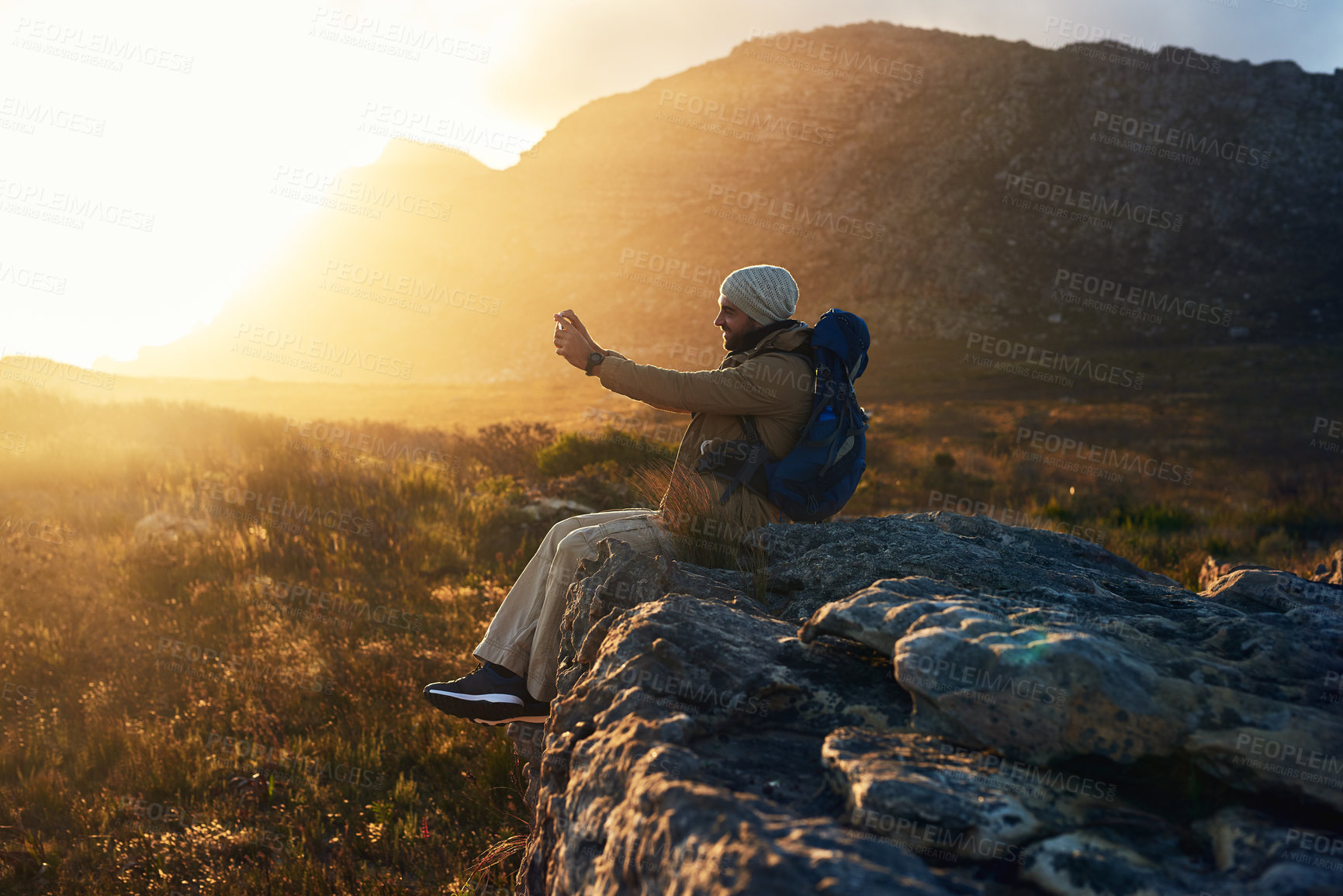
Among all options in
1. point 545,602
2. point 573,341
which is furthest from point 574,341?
point 545,602

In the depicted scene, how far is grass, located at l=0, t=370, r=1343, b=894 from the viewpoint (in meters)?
3.71

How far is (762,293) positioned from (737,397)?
0.69m

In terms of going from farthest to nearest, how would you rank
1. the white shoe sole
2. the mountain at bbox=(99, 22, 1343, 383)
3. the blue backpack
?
the mountain at bbox=(99, 22, 1343, 383), the blue backpack, the white shoe sole

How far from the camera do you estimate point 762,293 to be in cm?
403

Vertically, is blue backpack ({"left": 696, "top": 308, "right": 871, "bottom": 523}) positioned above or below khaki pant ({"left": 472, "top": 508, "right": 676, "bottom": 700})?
above

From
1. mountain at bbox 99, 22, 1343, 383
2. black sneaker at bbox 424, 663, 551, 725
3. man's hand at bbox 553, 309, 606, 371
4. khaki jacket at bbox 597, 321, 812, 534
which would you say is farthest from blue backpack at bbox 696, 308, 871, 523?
mountain at bbox 99, 22, 1343, 383

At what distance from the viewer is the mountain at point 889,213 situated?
180 ft

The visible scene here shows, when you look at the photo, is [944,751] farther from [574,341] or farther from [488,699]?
[574,341]

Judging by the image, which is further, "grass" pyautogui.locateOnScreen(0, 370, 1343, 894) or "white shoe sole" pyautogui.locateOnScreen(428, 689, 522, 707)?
"grass" pyautogui.locateOnScreen(0, 370, 1343, 894)

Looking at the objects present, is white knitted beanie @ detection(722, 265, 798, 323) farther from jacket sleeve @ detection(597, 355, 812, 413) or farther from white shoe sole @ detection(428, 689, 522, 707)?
white shoe sole @ detection(428, 689, 522, 707)

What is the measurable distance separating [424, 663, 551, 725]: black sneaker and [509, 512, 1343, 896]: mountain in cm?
69

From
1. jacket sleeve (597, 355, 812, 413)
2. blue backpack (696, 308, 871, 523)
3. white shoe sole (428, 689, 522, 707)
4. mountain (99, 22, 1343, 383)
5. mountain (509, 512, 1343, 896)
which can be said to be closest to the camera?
mountain (509, 512, 1343, 896)

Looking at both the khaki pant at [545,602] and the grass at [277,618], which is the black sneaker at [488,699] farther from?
the grass at [277,618]

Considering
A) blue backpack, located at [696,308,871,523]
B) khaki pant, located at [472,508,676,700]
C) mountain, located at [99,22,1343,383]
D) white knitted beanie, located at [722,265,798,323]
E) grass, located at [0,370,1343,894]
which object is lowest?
grass, located at [0,370,1343,894]
